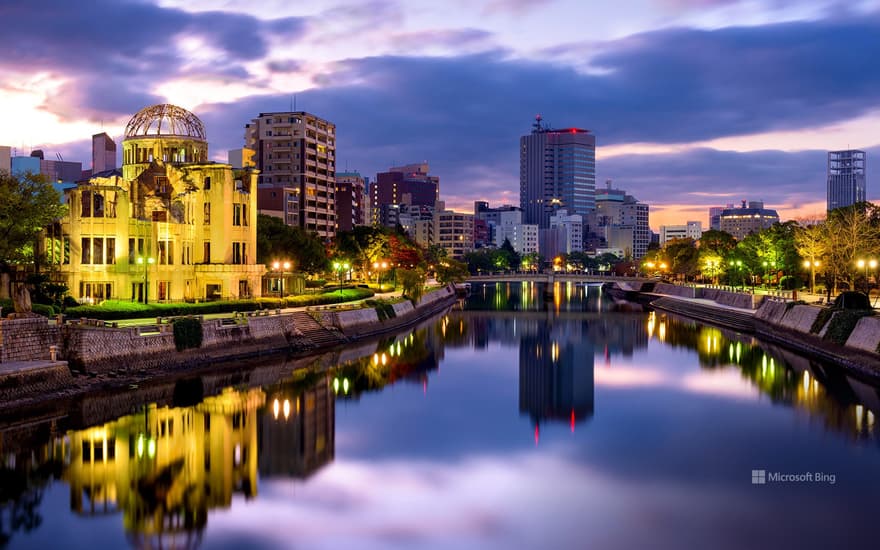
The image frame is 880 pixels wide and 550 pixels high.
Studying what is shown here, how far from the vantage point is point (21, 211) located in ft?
163

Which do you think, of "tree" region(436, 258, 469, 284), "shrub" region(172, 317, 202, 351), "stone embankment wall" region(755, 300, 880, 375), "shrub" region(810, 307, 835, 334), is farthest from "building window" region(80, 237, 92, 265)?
"tree" region(436, 258, 469, 284)

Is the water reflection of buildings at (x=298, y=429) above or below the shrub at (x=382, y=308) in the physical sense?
below

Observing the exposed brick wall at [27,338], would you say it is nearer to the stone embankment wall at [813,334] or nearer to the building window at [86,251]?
A: the building window at [86,251]

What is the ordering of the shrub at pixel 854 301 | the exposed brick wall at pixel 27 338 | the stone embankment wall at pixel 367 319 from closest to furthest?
the exposed brick wall at pixel 27 338 → the shrub at pixel 854 301 → the stone embankment wall at pixel 367 319

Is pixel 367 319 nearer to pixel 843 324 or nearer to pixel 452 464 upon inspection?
pixel 843 324

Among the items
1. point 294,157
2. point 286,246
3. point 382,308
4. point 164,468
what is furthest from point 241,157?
point 164,468

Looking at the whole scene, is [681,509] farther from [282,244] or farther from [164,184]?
[282,244]

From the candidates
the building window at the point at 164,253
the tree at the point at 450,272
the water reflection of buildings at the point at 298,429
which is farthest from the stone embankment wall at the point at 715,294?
the building window at the point at 164,253

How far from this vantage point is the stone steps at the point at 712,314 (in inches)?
3081

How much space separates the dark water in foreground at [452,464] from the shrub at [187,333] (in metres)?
3.27

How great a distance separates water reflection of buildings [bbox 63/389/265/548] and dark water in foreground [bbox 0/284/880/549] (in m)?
0.10

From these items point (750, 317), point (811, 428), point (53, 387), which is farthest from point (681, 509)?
point (750, 317)

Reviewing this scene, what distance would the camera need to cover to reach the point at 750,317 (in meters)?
77.5

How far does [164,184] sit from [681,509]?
5764cm
